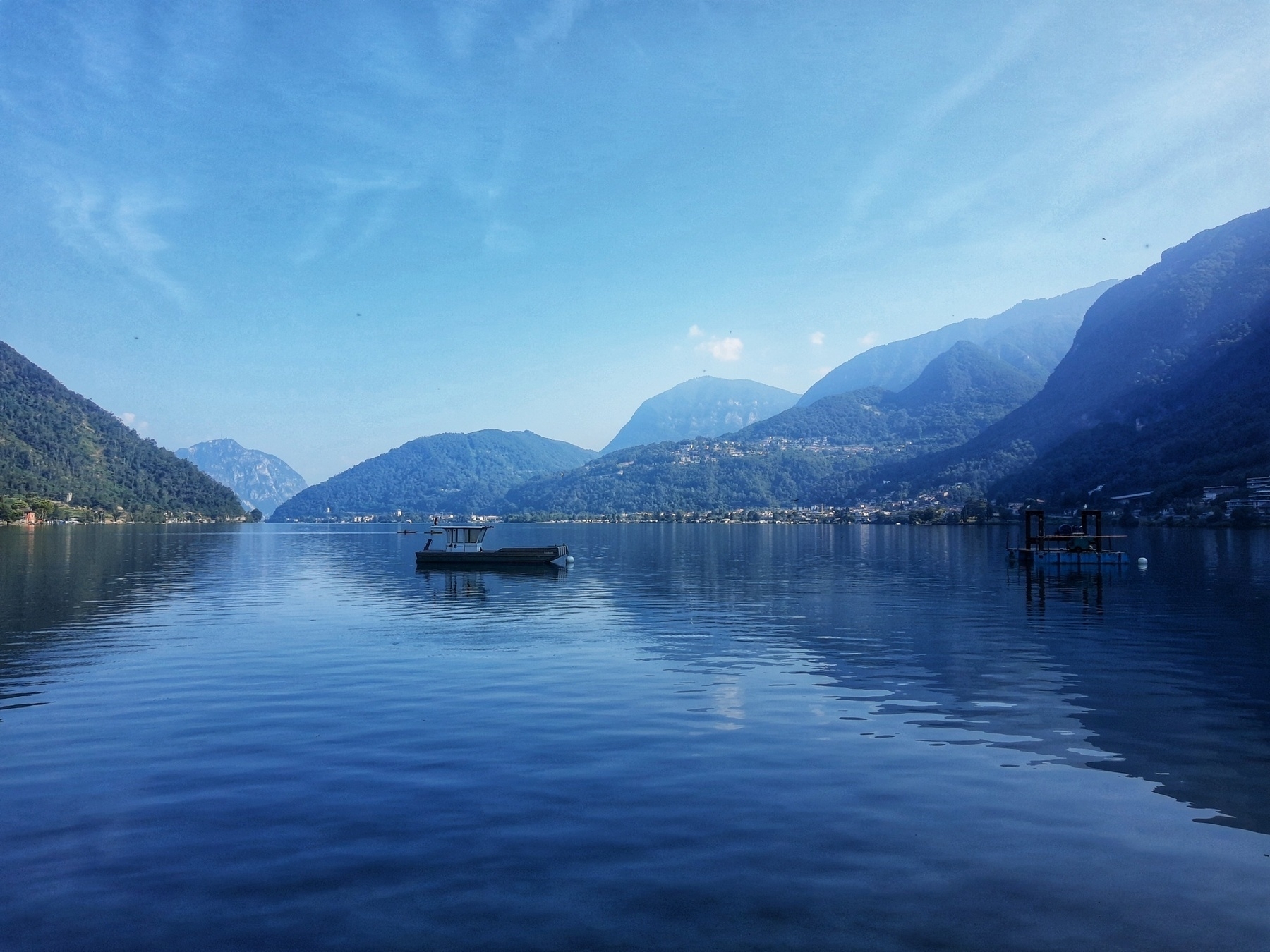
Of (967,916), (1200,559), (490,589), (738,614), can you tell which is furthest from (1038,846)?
(1200,559)

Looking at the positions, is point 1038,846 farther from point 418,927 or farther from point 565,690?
point 565,690

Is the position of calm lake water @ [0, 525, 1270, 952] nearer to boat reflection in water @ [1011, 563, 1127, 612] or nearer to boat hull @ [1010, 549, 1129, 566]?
boat reflection in water @ [1011, 563, 1127, 612]

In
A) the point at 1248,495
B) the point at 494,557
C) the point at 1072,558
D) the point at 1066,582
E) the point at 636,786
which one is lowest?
the point at 1066,582

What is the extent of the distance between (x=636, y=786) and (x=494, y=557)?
73795mm

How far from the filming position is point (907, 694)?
24.7 metres

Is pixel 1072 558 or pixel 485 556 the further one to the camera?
pixel 485 556

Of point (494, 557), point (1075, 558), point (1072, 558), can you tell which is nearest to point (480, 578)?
point (494, 557)

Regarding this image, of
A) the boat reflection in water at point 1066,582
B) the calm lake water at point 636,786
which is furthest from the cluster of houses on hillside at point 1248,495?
the calm lake water at point 636,786

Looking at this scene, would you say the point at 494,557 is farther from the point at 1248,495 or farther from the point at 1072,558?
the point at 1248,495

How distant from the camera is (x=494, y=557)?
8800 centimetres

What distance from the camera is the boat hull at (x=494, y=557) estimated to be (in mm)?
85062

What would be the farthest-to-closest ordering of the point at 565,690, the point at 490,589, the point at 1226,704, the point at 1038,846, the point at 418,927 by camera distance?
the point at 490,589
the point at 565,690
the point at 1226,704
the point at 1038,846
the point at 418,927

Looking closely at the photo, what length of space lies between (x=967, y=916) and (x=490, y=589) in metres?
54.3

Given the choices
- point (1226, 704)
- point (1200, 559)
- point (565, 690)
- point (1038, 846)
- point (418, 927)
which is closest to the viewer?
point (418, 927)
